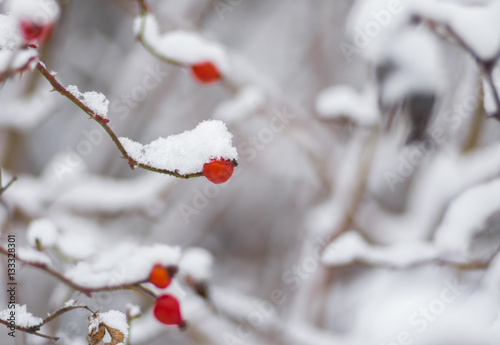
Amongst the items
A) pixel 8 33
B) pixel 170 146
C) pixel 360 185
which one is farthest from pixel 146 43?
pixel 360 185

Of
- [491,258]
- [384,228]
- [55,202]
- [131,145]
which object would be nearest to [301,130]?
[384,228]

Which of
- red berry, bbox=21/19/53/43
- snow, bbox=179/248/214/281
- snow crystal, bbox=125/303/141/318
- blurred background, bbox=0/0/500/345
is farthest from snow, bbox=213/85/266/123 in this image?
snow crystal, bbox=125/303/141/318

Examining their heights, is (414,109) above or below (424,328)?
above

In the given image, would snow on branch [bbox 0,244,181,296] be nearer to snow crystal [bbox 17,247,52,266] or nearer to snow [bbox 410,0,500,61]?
snow crystal [bbox 17,247,52,266]

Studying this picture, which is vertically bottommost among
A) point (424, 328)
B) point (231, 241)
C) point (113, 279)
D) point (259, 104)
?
point (113, 279)

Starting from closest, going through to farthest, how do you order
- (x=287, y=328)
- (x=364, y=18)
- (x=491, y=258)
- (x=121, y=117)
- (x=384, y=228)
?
(x=491, y=258) < (x=364, y=18) < (x=287, y=328) < (x=384, y=228) < (x=121, y=117)

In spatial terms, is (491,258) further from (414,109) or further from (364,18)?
(364,18)

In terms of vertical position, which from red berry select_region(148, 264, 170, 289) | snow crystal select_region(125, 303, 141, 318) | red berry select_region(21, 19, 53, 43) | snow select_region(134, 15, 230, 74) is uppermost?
snow select_region(134, 15, 230, 74)
